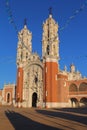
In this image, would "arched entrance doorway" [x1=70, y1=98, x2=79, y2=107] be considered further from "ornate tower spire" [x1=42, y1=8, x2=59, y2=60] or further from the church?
"ornate tower spire" [x1=42, y1=8, x2=59, y2=60]

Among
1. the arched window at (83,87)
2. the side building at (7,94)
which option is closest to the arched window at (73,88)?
the arched window at (83,87)

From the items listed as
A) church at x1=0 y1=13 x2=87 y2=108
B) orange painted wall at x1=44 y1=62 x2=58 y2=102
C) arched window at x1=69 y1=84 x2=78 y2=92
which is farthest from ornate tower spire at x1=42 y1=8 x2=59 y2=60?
arched window at x1=69 y1=84 x2=78 y2=92

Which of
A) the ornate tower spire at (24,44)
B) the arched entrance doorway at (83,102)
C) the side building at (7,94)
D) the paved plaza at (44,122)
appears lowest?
the paved plaza at (44,122)

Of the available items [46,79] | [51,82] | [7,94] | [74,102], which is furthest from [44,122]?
[7,94]

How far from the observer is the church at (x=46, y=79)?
59062mm

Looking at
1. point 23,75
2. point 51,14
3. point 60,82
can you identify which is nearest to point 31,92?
point 23,75

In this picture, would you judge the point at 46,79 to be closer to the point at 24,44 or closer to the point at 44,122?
the point at 24,44

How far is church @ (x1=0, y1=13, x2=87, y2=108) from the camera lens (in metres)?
59.1

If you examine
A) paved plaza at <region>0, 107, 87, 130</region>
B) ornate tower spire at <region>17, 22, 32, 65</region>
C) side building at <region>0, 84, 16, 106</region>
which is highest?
ornate tower spire at <region>17, 22, 32, 65</region>

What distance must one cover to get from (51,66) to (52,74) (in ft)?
6.39

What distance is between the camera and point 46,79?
5938 centimetres

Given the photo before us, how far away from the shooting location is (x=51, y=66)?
59250 millimetres

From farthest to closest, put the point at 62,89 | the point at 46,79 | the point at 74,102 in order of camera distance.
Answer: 1. the point at 74,102
2. the point at 62,89
3. the point at 46,79

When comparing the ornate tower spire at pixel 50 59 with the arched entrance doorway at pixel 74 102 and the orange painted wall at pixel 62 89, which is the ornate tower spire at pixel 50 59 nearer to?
the orange painted wall at pixel 62 89
